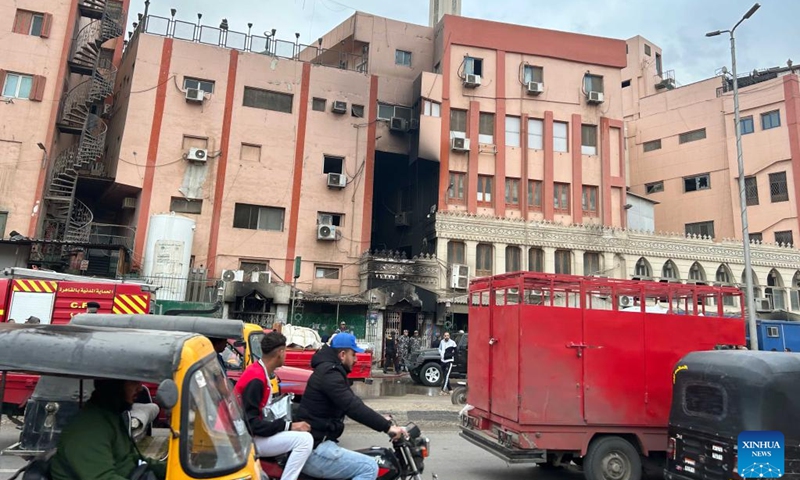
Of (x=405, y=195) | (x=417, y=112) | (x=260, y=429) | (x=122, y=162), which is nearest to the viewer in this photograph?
(x=260, y=429)

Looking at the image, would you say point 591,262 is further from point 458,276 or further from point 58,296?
point 58,296

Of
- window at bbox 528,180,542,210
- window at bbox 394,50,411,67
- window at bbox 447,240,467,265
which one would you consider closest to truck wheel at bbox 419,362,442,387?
window at bbox 447,240,467,265

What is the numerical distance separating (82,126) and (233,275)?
431 inches

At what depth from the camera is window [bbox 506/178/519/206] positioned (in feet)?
93.2

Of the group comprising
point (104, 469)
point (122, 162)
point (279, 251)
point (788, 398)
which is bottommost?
point (104, 469)

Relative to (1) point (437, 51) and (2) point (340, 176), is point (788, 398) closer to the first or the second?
(2) point (340, 176)

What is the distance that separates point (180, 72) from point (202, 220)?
295 inches

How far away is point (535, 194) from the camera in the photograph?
28703mm

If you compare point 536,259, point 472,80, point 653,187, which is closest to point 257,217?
point 472,80

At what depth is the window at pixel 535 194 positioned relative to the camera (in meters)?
28.5

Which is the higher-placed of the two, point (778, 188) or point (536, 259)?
point (778, 188)

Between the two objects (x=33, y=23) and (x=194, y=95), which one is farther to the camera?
(x=194, y=95)

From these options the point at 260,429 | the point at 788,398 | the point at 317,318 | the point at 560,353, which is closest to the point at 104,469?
the point at 260,429

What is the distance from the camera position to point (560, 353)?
6.91m
